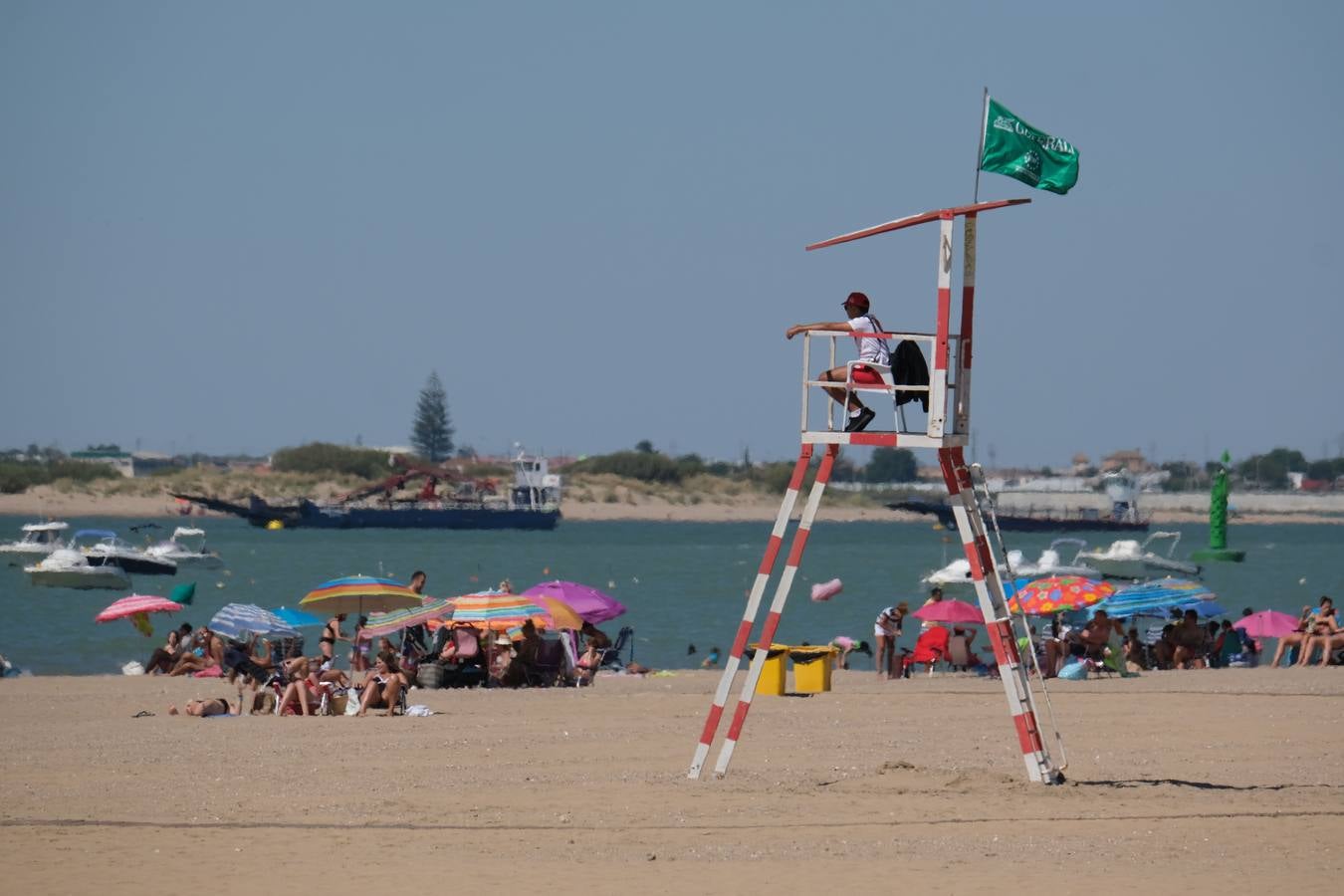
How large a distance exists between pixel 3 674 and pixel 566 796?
14917 millimetres

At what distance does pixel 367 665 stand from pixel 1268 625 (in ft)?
42.5

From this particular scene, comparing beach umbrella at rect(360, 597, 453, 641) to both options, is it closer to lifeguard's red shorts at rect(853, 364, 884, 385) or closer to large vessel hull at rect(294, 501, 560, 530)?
→ lifeguard's red shorts at rect(853, 364, 884, 385)

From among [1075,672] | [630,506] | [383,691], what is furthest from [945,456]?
[630,506]

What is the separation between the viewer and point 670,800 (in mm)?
12117

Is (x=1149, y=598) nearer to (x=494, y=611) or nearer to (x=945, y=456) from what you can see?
(x=494, y=611)

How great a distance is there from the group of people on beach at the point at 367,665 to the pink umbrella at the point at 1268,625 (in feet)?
29.3

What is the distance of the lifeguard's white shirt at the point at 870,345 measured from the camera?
39.1 ft

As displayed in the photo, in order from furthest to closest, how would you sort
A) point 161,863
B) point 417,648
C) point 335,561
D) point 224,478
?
1. point 224,478
2. point 335,561
3. point 417,648
4. point 161,863

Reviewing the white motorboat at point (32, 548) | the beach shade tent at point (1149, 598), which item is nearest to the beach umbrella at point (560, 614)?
the beach shade tent at point (1149, 598)

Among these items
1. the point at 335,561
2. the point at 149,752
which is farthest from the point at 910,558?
the point at 149,752

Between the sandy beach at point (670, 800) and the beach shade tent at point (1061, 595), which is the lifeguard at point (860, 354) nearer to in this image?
the sandy beach at point (670, 800)

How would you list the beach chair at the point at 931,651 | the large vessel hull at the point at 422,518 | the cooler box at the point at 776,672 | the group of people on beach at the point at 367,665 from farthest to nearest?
the large vessel hull at the point at 422,518, the beach chair at the point at 931,651, the cooler box at the point at 776,672, the group of people on beach at the point at 367,665

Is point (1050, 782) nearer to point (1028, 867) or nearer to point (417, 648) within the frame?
point (1028, 867)

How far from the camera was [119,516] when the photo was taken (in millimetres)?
149125
